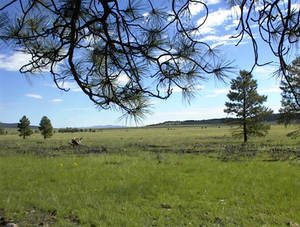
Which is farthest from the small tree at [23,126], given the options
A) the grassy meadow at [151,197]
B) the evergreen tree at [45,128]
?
the grassy meadow at [151,197]

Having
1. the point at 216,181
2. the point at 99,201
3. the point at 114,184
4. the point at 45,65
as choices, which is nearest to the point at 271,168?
the point at 216,181

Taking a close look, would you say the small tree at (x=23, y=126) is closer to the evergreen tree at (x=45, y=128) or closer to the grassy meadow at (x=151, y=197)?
the evergreen tree at (x=45, y=128)

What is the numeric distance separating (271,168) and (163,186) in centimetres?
568

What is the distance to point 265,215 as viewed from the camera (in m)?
5.29

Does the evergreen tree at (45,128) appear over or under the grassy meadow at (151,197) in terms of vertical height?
over

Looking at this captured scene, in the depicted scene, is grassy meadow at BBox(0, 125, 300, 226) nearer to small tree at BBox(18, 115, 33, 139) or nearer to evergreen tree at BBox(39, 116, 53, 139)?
evergreen tree at BBox(39, 116, 53, 139)

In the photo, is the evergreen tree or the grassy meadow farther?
the evergreen tree

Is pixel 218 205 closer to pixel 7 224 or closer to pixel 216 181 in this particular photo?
pixel 216 181

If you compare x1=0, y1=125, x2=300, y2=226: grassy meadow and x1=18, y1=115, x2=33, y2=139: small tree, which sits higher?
x1=18, y1=115, x2=33, y2=139: small tree

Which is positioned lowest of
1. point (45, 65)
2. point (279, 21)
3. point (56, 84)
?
point (56, 84)

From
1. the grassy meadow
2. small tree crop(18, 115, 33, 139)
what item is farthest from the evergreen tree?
the grassy meadow

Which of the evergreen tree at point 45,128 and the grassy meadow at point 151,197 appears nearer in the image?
the grassy meadow at point 151,197

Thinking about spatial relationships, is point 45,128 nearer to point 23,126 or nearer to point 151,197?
point 23,126

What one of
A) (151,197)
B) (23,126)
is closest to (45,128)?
(23,126)
